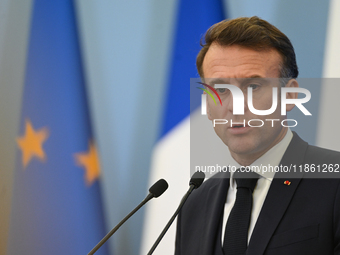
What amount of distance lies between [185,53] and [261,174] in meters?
1.00

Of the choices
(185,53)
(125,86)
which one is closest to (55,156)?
(125,86)

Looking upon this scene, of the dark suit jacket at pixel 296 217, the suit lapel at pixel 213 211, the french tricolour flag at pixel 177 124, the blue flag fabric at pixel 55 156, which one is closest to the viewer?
the dark suit jacket at pixel 296 217

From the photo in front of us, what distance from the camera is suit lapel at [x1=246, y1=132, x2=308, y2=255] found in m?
1.38

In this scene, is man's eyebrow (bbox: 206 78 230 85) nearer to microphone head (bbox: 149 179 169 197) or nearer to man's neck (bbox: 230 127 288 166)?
man's neck (bbox: 230 127 288 166)

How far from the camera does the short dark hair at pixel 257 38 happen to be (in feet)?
5.32

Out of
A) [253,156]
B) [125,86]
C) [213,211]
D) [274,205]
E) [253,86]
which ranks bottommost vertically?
[213,211]

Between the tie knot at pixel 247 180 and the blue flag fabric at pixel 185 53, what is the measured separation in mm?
745

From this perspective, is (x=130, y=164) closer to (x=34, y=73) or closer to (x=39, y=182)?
(x=39, y=182)

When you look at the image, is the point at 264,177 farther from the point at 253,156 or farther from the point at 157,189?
the point at 157,189

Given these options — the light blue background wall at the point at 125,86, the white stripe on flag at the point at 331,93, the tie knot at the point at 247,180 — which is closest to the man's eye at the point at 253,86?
the tie knot at the point at 247,180

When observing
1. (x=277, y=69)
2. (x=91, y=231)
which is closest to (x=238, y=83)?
(x=277, y=69)

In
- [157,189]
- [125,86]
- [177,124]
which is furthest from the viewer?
[125,86]

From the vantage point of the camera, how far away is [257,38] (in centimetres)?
162

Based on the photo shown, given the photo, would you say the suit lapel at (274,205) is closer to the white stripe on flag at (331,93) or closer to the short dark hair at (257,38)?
the short dark hair at (257,38)
